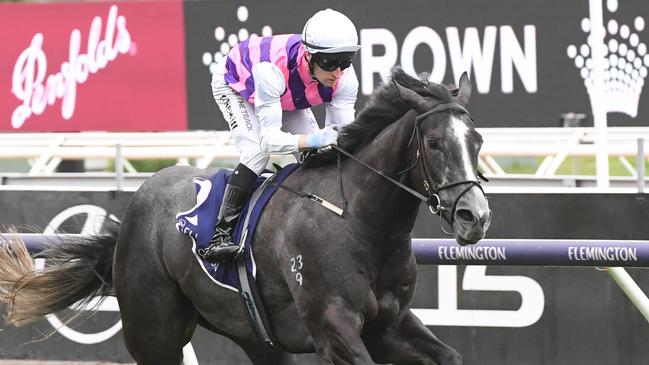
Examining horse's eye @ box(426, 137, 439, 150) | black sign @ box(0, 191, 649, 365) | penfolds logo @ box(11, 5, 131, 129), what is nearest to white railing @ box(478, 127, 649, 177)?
black sign @ box(0, 191, 649, 365)

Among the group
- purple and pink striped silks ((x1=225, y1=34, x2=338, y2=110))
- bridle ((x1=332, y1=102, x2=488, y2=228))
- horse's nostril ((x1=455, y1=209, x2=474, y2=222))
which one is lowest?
horse's nostril ((x1=455, y1=209, x2=474, y2=222))

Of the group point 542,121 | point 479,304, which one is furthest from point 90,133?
point 479,304

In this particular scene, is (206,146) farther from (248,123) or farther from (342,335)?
(342,335)

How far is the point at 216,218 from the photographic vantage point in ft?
17.8

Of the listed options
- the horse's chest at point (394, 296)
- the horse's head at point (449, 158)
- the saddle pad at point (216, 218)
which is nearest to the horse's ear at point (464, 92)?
the horse's head at point (449, 158)

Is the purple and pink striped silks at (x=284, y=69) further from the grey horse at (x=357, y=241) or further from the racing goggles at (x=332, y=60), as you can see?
the grey horse at (x=357, y=241)

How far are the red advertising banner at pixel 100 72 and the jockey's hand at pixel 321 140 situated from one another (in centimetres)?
541

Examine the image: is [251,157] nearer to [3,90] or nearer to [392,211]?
[392,211]

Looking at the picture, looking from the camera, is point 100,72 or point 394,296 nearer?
point 394,296

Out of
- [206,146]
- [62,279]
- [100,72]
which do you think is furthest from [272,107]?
[100,72]

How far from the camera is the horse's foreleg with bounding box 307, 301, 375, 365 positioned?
4.74 metres

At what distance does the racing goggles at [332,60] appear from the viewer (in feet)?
16.6

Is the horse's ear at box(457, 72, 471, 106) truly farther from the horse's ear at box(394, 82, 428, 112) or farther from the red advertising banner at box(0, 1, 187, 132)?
the red advertising banner at box(0, 1, 187, 132)

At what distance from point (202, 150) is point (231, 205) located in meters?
4.02
